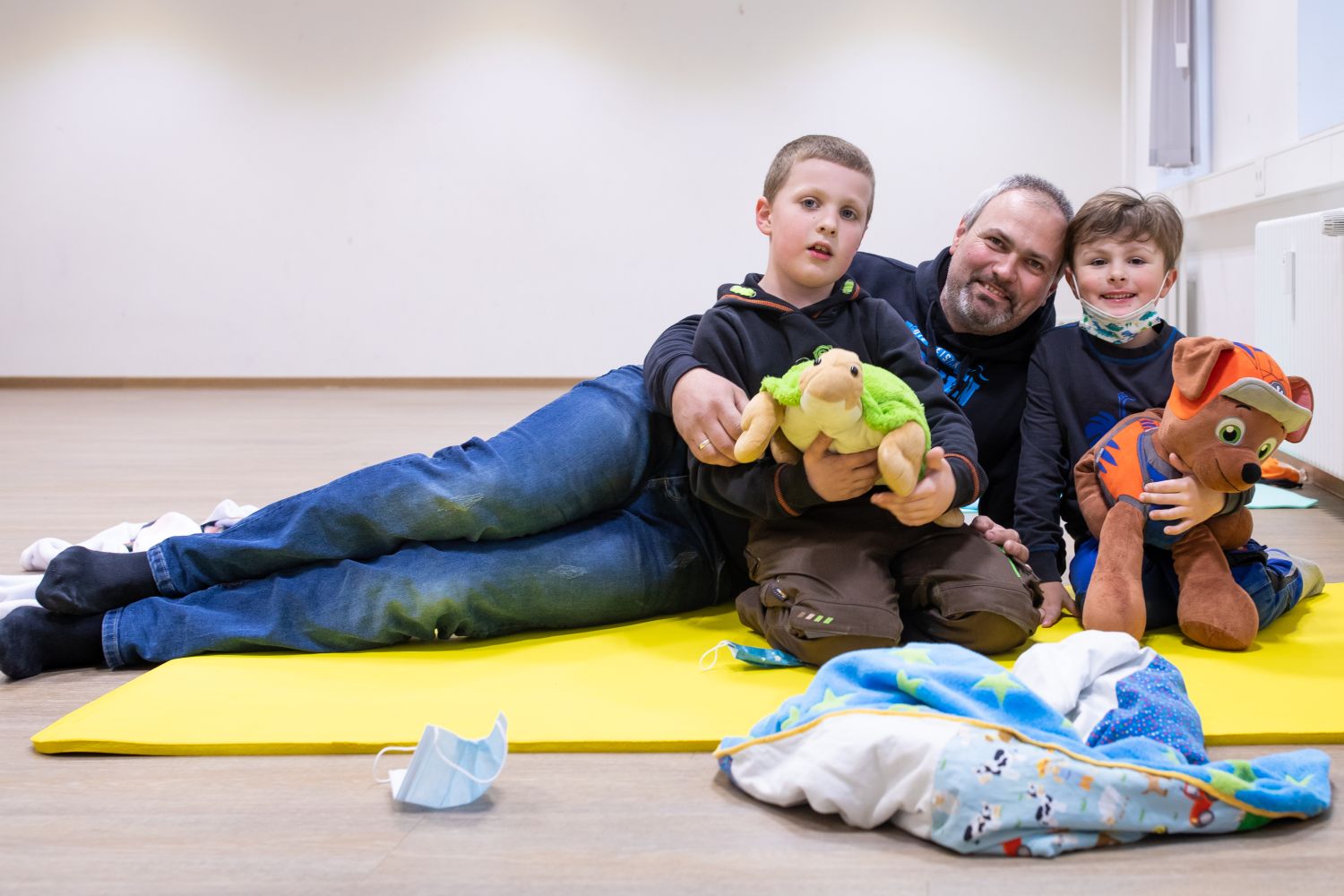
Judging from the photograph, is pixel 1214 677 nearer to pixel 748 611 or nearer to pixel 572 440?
pixel 748 611

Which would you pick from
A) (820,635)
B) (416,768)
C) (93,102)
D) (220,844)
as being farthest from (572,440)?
(93,102)

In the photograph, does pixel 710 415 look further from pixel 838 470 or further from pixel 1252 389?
pixel 1252 389

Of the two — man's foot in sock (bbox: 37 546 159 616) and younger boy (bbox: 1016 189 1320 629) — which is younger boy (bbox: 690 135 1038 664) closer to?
younger boy (bbox: 1016 189 1320 629)

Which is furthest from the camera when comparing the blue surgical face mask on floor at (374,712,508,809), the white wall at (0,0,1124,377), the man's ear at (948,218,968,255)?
the white wall at (0,0,1124,377)

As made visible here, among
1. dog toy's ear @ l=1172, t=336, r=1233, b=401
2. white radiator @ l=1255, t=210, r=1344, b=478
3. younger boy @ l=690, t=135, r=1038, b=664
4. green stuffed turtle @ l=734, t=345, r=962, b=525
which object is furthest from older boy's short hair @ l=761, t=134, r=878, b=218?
white radiator @ l=1255, t=210, r=1344, b=478

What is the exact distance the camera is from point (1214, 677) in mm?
1676

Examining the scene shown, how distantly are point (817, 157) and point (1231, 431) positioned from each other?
2.44 feet

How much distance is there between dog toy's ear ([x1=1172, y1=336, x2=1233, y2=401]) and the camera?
176 cm

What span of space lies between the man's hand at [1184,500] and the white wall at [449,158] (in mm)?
5904

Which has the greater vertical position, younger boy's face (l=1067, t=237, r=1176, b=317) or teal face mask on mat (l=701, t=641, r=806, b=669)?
younger boy's face (l=1067, t=237, r=1176, b=317)

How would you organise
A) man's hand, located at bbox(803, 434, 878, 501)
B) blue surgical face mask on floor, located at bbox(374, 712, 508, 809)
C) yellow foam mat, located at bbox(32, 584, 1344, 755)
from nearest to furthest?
blue surgical face mask on floor, located at bbox(374, 712, 508, 809)
yellow foam mat, located at bbox(32, 584, 1344, 755)
man's hand, located at bbox(803, 434, 878, 501)

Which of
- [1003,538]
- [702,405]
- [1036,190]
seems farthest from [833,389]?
[1036,190]

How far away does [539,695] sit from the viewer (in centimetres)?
163

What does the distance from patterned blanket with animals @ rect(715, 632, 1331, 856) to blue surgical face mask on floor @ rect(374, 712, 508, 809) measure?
262 millimetres
